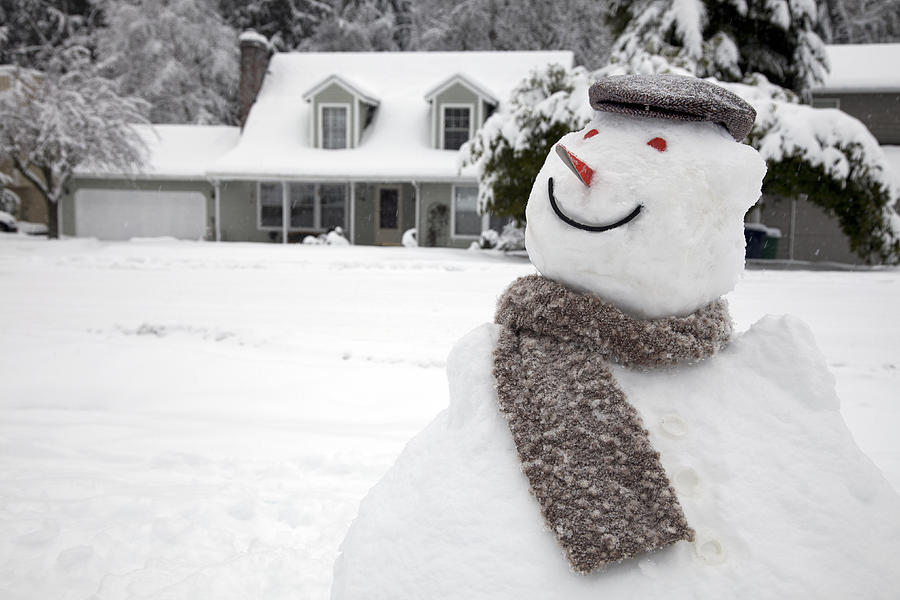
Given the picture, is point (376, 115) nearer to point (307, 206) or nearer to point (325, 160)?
point (325, 160)

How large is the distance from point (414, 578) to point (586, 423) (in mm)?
572

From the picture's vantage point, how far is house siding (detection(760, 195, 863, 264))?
17609mm

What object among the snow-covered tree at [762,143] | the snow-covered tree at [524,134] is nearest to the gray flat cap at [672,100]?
the snow-covered tree at [762,143]

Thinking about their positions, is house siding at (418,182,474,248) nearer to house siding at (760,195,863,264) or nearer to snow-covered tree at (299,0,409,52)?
house siding at (760,195,863,264)

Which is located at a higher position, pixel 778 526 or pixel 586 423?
pixel 586 423

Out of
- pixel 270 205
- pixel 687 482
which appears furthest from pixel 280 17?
pixel 687 482

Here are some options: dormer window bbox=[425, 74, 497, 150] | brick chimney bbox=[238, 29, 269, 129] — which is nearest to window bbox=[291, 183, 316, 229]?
brick chimney bbox=[238, 29, 269, 129]

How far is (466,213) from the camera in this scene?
18.5m

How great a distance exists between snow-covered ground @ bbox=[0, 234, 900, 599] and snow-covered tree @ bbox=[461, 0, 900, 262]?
2367 millimetres

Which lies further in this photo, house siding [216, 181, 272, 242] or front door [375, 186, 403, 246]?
house siding [216, 181, 272, 242]

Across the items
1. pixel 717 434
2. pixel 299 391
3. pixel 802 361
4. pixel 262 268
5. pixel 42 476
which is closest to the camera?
pixel 717 434

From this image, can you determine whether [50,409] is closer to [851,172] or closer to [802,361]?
[802,361]

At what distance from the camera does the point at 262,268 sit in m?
11.1

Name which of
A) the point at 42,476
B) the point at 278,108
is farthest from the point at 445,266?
the point at 278,108
